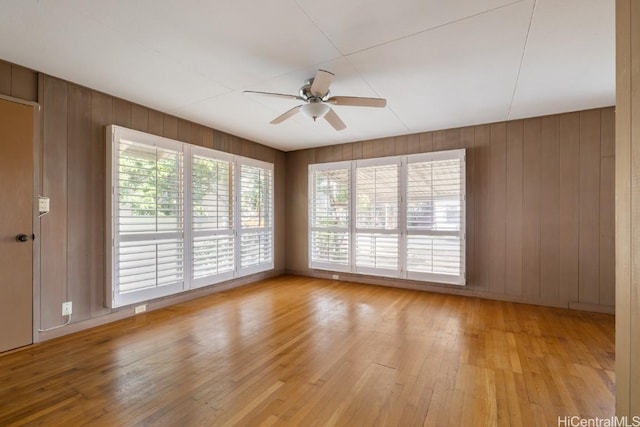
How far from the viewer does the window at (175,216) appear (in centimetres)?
320

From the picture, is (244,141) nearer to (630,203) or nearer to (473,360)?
(473,360)

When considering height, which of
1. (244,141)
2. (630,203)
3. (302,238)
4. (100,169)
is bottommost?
(302,238)

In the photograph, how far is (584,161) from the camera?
3.64 meters

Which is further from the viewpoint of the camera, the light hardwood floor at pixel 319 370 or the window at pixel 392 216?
the window at pixel 392 216

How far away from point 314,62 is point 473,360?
2.81m

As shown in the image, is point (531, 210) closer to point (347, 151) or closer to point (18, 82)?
point (347, 151)

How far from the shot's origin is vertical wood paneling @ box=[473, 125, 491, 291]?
418 centimetres

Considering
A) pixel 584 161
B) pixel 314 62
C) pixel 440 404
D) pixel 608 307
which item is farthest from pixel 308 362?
pixel 584 161

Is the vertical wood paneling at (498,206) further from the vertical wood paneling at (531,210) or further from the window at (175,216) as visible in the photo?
the window at (175,216)

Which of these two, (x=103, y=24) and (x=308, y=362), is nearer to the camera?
(x=103, y=24)

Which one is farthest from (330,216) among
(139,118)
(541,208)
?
(139,118)

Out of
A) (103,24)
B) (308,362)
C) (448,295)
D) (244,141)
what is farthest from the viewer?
(244,141)

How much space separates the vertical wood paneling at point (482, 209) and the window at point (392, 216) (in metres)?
0.26

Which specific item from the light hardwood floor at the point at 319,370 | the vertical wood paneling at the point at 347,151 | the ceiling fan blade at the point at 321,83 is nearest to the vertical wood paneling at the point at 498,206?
the light hardwood floor at the point at 319,370
